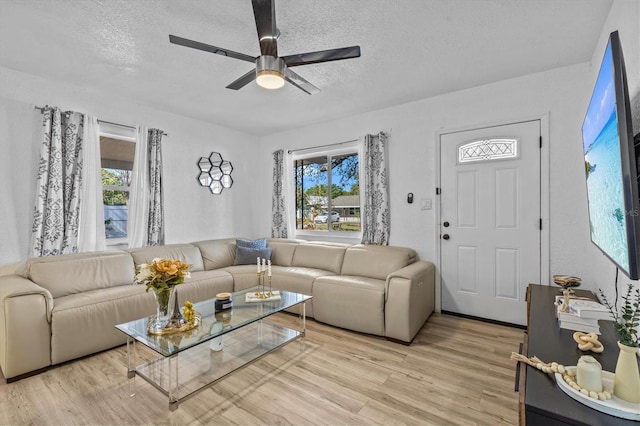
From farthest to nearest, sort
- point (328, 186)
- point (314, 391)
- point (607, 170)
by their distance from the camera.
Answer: point (328, 186)
point (314, 391)
point (607, 170)

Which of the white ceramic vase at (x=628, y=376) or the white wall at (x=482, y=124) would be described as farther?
the white wall at (x=482, y=124)

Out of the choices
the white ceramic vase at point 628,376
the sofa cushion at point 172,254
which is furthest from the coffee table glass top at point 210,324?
the white ceramic vase at point 628,376

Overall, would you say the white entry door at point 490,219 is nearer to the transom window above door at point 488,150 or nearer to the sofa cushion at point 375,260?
the transom window above door at point 488,150

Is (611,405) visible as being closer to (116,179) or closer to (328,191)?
(328,191)

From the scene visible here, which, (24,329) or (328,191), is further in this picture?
(328,191)

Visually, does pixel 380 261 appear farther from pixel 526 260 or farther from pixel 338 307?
pixel 526 260

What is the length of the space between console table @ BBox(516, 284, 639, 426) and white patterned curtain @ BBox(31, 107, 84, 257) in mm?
3815

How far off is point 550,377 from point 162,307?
214 centimetres

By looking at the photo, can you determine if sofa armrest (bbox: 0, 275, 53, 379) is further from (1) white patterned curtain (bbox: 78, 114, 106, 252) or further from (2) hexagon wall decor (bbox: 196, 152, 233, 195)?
(2) hexagon wall decor (bbox: 196, 152, 233, 195)

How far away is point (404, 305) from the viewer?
→ 8.84ft

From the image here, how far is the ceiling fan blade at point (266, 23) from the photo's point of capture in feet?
5.30

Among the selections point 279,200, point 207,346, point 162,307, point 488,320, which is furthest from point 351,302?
point 279,200

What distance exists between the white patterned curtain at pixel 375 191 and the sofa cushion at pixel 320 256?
1.34ft

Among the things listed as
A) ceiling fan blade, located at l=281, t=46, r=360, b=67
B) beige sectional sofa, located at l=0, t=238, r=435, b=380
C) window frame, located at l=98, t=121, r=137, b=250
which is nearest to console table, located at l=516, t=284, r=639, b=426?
beige sectional sofa, located at l=0, t=238, r=435, b=380
